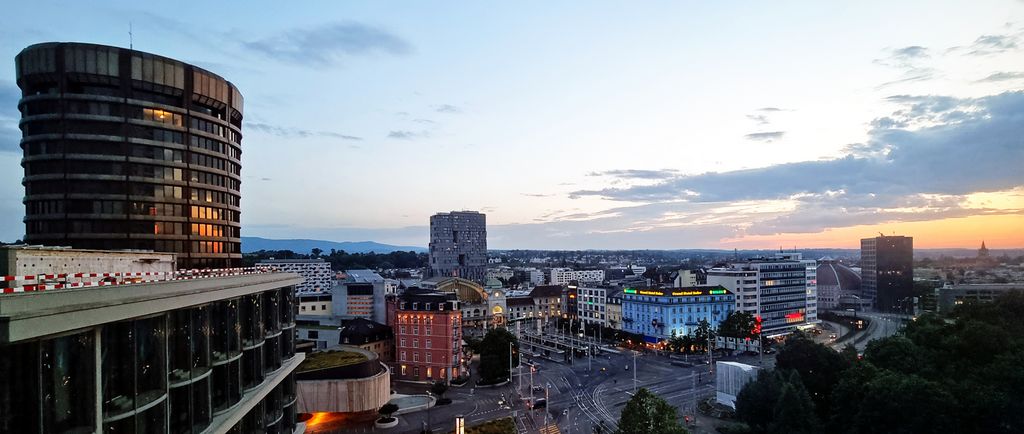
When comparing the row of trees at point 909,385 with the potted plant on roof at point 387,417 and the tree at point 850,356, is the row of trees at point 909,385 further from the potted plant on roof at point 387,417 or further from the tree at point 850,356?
the potted plant on roof at point 387,417

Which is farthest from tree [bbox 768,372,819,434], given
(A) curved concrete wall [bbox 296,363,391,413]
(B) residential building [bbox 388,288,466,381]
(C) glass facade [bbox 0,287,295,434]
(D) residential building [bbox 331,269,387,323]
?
(D) residential building [bbox 331,269,387,323]

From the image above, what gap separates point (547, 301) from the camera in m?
184

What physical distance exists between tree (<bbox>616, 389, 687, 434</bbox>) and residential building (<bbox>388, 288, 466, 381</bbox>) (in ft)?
175

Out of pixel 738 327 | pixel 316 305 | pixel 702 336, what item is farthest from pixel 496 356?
pixel 316 305

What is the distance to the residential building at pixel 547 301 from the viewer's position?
182500mm

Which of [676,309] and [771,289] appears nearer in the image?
[676,309]

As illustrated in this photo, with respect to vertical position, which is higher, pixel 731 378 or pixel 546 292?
pixel 546 292

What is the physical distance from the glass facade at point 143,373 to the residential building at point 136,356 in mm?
36

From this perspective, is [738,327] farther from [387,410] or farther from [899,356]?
[387,410]

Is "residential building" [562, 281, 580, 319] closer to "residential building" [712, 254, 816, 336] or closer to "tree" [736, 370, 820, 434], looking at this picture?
"residential building" [712, 254, 816, 336]

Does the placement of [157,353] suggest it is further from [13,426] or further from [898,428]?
[898,428]

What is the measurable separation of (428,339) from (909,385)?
234 ft

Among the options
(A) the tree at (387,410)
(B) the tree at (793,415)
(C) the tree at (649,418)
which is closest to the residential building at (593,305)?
(A) the tree at (387,410)

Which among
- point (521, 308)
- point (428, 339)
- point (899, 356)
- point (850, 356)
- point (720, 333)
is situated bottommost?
point (521, 308)
